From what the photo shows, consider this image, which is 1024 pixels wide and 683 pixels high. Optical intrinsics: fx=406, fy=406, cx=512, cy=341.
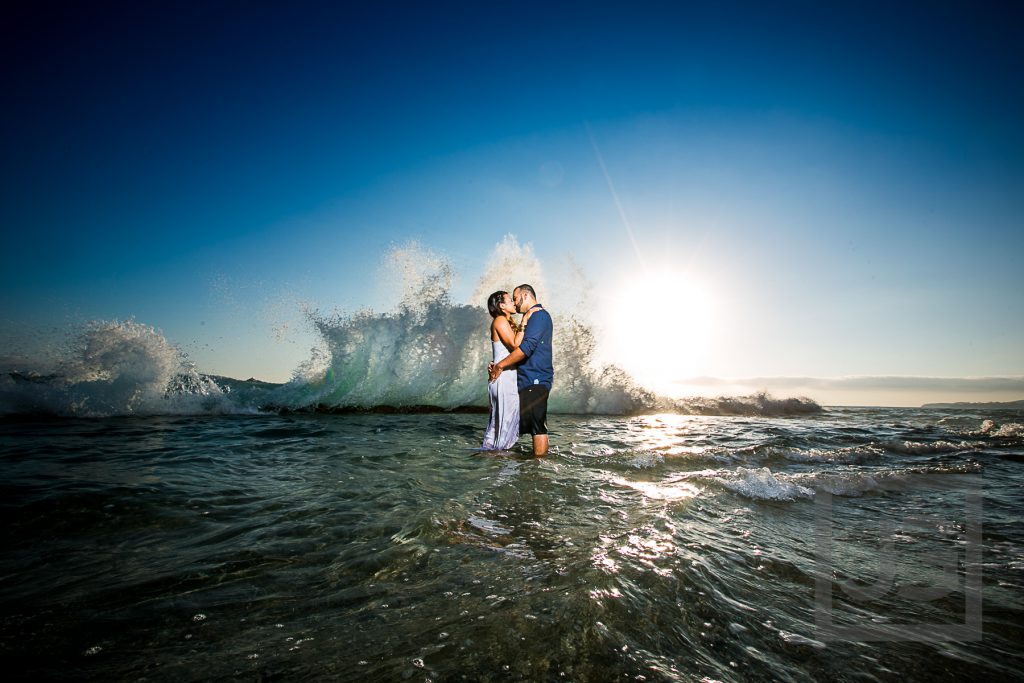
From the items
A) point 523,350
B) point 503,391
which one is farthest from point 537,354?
point 503,391

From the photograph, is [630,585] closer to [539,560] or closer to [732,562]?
[539,560]

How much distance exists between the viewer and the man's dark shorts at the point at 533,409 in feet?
19.8

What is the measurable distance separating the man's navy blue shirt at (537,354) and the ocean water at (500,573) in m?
1.52

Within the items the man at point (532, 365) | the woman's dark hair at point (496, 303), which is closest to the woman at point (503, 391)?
the woman's dark hair at point (496, 303)

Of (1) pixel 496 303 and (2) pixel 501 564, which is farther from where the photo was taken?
(1) pixel 496 303

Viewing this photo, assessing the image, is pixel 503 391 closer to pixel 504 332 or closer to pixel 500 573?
pixel 504 332

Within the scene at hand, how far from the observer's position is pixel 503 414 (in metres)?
6.32

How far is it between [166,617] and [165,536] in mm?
1300

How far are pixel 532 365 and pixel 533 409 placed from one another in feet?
2.23

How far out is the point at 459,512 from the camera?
3248mm

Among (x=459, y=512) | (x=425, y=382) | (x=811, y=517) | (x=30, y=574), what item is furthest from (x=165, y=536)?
(x=425, y=382)
